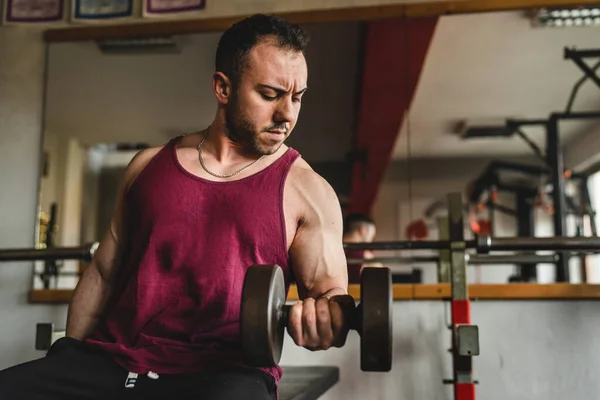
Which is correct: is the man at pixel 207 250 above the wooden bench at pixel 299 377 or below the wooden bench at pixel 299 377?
above

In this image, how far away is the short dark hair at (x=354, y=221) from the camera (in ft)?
11.2

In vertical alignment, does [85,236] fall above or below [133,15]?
below

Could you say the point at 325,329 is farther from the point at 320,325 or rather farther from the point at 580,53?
the point at 580,53

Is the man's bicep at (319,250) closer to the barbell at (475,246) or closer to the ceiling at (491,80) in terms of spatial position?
the barbell at (475,246)

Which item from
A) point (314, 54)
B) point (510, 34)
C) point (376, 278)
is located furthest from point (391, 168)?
point (376, 278)

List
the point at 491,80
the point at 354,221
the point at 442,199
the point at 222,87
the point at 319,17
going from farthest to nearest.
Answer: the point at 442,199
the point at 491,80
the point at 354,221
the point at 319,17
the point at 222,87

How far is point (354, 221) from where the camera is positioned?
3.43 metres

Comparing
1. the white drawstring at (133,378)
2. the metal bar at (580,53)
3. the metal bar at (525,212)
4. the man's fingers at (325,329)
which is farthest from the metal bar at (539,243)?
the metal bar at (525,212)

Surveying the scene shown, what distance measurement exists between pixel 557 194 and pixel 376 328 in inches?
97.6

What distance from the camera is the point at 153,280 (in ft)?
3.82

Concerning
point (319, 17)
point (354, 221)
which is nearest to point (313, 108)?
point (319, 17)

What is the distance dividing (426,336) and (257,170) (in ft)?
3.83

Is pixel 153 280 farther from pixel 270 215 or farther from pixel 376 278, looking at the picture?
pixel 376 278

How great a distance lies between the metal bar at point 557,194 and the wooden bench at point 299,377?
108cm
